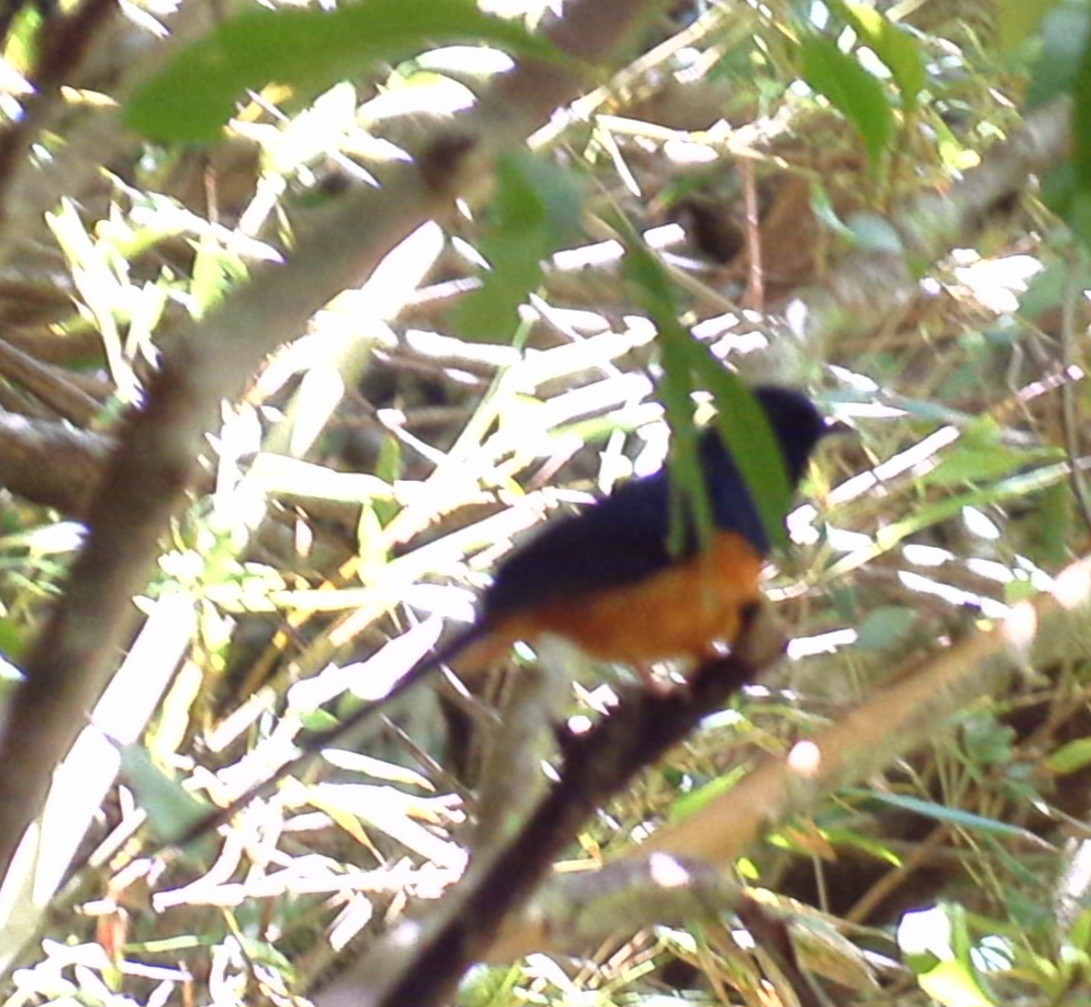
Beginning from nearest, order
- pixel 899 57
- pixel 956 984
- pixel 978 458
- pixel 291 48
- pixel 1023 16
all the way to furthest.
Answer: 1. pixel 291 48
2. pixel 1023 16
3. pixel 899 57
4. pixel 956 984
5. pixel 978 458

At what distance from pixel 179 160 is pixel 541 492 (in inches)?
19.7

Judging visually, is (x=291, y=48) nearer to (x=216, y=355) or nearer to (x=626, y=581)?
(x=216, y=355)

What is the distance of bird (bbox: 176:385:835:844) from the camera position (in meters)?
1.19

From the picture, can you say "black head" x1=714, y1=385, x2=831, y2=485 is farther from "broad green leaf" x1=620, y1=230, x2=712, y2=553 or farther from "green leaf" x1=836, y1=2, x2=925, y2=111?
"broad green leaf" x1=620, y1=230, x2=712, y2=553

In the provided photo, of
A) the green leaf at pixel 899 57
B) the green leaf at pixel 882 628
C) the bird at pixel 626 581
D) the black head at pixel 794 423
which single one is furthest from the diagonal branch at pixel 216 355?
the green leaf at pixel 882 628

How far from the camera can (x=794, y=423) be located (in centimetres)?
135

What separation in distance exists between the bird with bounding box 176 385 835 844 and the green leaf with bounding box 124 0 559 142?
33.2 inches

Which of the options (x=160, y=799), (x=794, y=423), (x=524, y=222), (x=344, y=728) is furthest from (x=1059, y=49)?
(x=794, y=423)

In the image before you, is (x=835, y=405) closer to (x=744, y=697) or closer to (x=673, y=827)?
(x=744, y=697)

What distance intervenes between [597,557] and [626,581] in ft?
0.10

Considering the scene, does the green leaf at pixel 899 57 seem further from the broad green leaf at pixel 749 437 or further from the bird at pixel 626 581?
the bird at pixel 626 581

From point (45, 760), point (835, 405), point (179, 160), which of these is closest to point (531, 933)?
point (45, 760)

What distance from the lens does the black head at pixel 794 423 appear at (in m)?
1.28

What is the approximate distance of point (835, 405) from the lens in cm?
141
